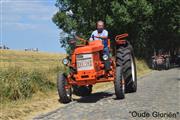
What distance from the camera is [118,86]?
50.1ft

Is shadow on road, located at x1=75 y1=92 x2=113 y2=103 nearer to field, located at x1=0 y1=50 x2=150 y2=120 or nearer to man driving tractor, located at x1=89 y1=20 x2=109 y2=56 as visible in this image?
field, located at x1=0 y1=50 x2=150 y2=120

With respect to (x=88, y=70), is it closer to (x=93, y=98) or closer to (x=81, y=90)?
(x=93, y=98)

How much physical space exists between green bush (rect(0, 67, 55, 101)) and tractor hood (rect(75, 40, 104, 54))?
2041mm

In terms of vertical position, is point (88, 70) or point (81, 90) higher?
point (88, 70)

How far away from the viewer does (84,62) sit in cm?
1529

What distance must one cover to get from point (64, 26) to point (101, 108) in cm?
3345

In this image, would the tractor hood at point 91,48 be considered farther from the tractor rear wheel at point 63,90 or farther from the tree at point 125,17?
the tree at point 125,17

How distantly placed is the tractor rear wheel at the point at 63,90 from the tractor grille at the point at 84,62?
588 mm

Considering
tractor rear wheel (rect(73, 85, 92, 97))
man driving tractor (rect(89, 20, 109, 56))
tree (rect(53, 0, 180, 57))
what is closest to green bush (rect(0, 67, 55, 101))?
tractor rear wheel (rect(73, 85, 92, 97))

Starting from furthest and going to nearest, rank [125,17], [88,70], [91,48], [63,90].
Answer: [125,17] < [91,48] < [88,70] < [63,90]

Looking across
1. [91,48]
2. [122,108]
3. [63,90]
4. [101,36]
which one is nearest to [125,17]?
[101,36]

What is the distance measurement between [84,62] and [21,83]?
218cm

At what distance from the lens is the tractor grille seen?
15281 millimetres

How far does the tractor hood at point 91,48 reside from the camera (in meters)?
15.4
